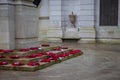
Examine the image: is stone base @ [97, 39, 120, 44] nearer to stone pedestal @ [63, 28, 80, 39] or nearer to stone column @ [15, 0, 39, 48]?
stone pedestal @ [63, 28, 80, 39]

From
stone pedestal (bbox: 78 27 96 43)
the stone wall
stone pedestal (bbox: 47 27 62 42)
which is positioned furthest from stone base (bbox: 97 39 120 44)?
the stone wall

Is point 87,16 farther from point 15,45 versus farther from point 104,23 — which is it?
point 15,45

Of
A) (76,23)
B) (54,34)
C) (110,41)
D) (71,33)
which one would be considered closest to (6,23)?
(54,34)

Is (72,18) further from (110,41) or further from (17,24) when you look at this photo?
(17,24)

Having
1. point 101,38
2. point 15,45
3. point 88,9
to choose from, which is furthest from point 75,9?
point 15,45

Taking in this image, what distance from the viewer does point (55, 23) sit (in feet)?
65.0

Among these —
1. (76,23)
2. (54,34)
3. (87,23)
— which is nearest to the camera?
(87,23)

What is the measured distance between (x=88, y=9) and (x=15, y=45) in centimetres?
1096

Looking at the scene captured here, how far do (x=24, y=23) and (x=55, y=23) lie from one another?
34.6ft

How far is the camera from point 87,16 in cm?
1950

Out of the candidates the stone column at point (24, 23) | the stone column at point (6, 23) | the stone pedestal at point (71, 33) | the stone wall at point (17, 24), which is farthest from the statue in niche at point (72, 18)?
the stone column at point (6, 23)

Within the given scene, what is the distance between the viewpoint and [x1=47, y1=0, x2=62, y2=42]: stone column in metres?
19.7

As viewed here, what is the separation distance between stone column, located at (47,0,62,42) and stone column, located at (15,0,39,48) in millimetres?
9782

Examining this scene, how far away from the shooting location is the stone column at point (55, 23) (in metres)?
19.7
